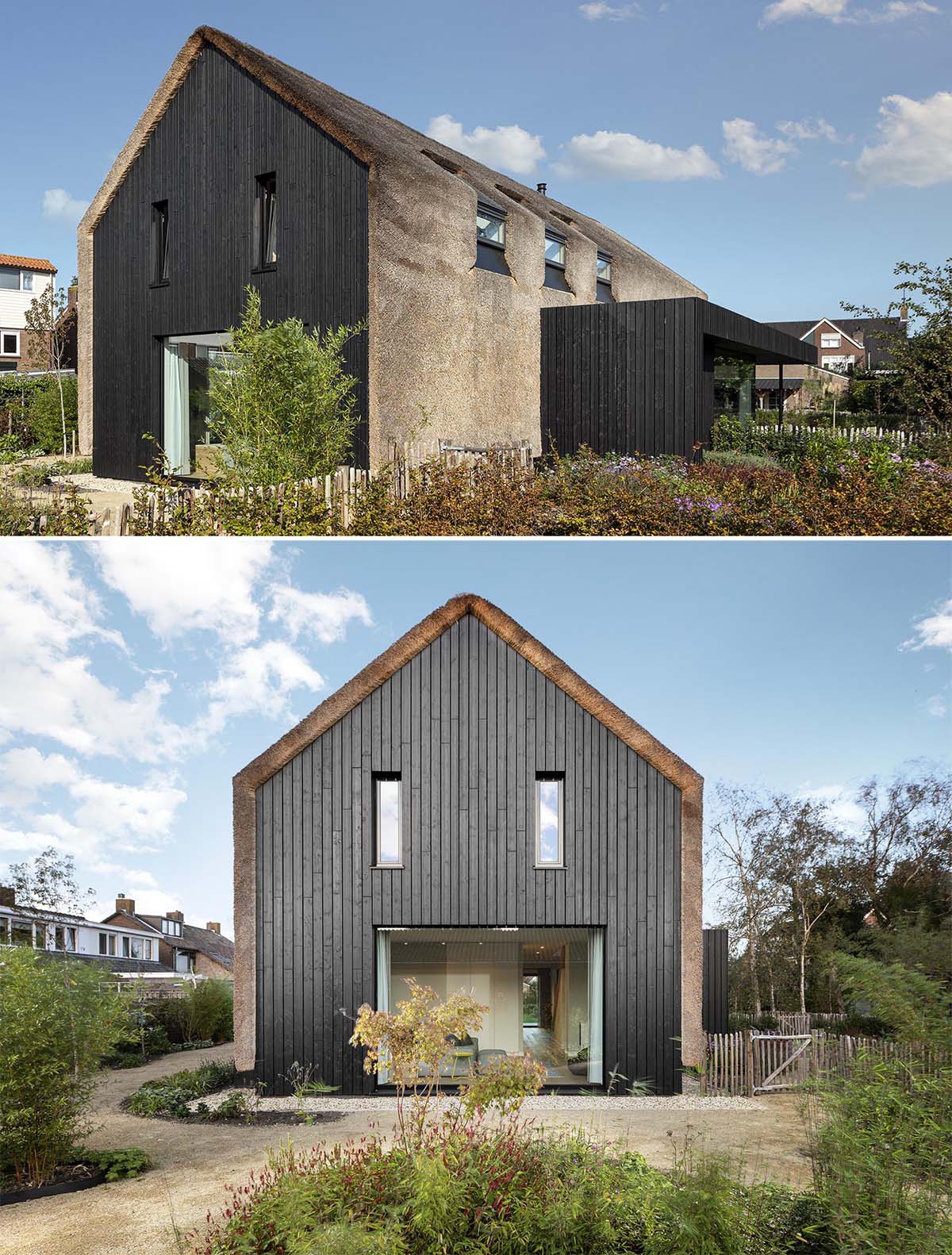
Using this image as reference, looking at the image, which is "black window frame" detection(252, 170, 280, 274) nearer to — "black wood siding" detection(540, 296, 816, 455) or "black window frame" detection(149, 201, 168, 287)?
"black window frame" detection(149, 201, 168, 287)

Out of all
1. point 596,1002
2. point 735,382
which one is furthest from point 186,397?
point 735,382

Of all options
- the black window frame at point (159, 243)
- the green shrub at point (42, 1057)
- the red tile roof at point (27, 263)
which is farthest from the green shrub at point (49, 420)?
the red tile roof at point (27, 263)

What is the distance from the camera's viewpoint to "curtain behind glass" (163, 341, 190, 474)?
1574 centimetres

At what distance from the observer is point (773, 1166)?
751cm

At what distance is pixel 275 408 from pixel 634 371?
5.96m

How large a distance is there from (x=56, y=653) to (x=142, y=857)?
2808 millimetres

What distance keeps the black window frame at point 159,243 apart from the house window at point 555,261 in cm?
599

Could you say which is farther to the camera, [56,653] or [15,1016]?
[56,653]

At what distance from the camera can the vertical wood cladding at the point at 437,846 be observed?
9.14 metres

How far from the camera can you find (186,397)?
51.7 feet

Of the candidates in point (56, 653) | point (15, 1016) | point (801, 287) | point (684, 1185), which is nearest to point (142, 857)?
point (56, 653)

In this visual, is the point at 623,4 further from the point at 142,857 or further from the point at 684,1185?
the point at 684,1185

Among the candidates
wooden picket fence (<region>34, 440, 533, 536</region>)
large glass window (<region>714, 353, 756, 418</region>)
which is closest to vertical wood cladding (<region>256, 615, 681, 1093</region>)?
wooden picket fence (<region>34, 440, 533, 536</region>)

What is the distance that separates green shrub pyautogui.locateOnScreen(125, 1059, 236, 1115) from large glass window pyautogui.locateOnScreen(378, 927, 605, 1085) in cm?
219
